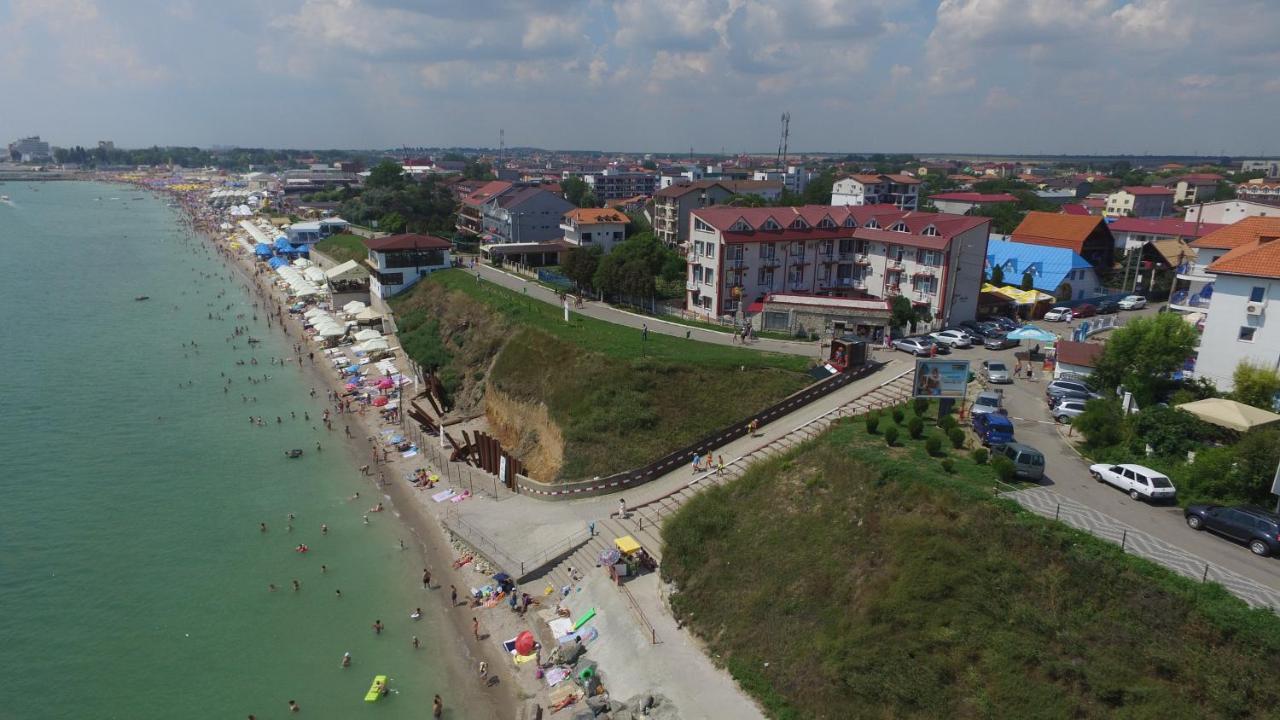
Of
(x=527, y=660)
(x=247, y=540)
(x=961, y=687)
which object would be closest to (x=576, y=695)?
(x=527, y=660)

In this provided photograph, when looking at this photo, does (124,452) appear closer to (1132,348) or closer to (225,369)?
(225,369)

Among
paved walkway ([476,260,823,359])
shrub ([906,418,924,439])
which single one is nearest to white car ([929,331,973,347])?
paved walkway ([476,260,823,359])

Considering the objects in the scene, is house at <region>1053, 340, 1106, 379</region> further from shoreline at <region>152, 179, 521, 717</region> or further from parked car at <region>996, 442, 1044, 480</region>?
shoreline at <region>152, 179, 521, 717</region>

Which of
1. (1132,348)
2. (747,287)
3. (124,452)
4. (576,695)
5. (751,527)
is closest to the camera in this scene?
(576,695)

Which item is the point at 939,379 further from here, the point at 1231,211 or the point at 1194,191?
the point at 1194,191

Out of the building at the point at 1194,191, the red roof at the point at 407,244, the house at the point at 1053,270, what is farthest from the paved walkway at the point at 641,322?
the building at the point at 1194,191

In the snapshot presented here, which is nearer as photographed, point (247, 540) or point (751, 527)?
point (751, 527)

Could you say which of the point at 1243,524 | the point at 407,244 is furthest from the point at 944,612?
the point at 407,244
